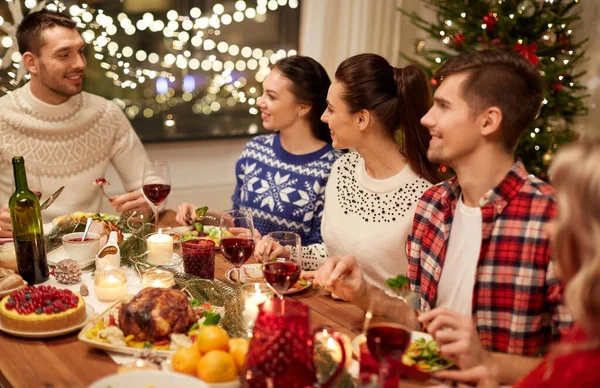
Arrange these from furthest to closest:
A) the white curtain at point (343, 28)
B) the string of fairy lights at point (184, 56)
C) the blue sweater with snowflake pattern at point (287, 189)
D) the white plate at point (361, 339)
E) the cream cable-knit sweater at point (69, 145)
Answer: the white curtain at point (343, 28) < the string of fairy lights at point (184, 56) < the cream cable-knit sweater at point (69, 145) < the blue sweater with snowflake pattern at point (287, 189) < the white plate at point (361, 339)

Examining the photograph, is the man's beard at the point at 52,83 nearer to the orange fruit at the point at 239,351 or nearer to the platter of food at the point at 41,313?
the platter of food at the point at 41,313

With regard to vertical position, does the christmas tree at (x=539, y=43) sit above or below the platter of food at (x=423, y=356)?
above

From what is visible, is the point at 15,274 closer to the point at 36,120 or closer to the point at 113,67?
the point at 36,120

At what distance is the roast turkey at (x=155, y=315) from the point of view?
149cm

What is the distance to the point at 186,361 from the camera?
51.9 inches

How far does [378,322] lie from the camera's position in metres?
1.23

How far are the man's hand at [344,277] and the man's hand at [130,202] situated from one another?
3.84ft

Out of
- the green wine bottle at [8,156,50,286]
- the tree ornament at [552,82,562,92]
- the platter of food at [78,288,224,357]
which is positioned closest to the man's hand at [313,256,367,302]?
the platter of food at [78,288,224,357]

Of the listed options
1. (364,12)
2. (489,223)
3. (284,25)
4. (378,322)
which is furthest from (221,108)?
(378,322)

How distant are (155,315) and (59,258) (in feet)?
2.54

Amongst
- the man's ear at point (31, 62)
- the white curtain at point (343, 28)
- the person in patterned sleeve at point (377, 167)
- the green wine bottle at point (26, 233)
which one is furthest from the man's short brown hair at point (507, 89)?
the white curtain at point (343, 28)

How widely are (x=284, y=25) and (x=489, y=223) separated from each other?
3.31 metres

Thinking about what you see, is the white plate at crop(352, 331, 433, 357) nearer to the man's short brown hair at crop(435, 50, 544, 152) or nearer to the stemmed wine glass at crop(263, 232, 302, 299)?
the stemmed wine glass at crop(263, 232, 302, 299)

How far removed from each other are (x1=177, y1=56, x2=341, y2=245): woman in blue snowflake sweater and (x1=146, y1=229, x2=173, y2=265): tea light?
→ 0.73 meters
